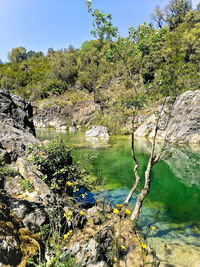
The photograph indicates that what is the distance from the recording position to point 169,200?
823cm

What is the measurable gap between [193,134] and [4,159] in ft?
72.0

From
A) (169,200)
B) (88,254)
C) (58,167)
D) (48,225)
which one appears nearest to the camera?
(88,254)

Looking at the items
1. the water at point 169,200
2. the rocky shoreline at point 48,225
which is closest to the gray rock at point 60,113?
the water at point 169,200

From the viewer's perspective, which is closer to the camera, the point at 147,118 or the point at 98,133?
the point at 147,118

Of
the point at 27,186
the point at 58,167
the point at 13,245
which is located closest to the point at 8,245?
the point at 13,245

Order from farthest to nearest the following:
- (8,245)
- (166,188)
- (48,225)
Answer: (166,188), (48,225), (8,245)

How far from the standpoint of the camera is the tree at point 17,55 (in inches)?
4638

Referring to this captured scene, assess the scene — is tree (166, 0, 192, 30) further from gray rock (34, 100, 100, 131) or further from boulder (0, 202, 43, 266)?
boulder (0, 202, 43, 266)

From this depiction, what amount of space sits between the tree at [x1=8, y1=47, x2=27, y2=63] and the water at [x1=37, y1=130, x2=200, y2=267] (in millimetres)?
126571

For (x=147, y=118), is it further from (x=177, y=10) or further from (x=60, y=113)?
(x=177, y=10)

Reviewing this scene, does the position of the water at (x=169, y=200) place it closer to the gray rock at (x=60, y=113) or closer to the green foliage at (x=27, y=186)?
the green foliage at (x=27, y=186)

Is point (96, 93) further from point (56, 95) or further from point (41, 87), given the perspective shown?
point (41, 87)

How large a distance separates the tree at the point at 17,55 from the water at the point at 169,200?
126571 millimetres

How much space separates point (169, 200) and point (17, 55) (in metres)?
137
